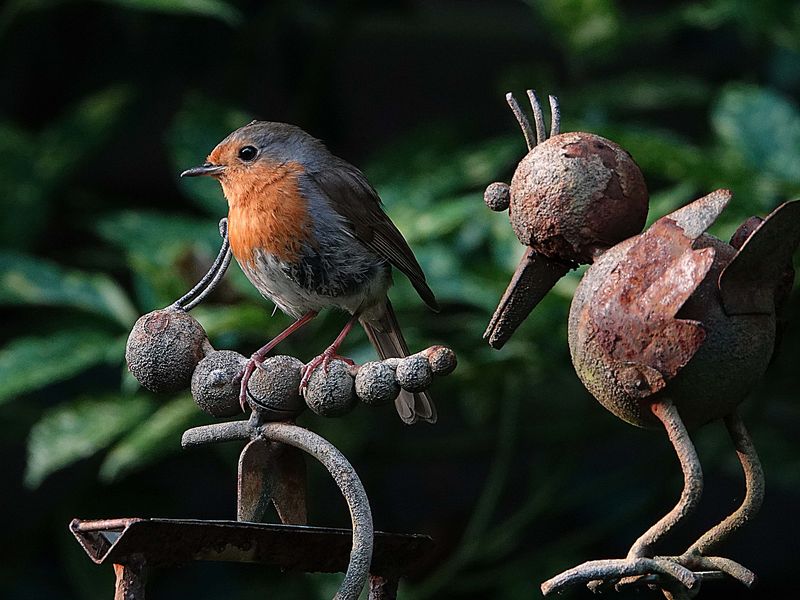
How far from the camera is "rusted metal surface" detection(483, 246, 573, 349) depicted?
112 cm

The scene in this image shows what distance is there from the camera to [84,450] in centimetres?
222

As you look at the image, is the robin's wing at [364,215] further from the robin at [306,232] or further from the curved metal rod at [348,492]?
the curved metal rod at [348,492]

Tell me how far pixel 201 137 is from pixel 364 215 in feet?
3.79

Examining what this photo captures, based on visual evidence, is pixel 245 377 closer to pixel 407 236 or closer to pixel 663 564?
pixel 663 564

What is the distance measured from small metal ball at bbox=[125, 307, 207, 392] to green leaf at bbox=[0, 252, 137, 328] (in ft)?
4.27

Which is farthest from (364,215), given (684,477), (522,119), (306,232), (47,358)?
(47,358)

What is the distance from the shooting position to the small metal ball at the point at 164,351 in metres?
1.12

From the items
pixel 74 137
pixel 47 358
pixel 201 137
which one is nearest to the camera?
pixel 47 358

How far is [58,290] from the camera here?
243 centimetres

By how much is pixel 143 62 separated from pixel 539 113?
2.49 metres

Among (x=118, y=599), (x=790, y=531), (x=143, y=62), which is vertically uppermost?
(x=143, y=62)

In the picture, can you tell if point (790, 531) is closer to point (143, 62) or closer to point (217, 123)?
point (217, 123)

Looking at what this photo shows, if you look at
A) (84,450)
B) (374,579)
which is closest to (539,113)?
(374,579)

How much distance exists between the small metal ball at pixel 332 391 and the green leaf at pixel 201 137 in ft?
4.96
